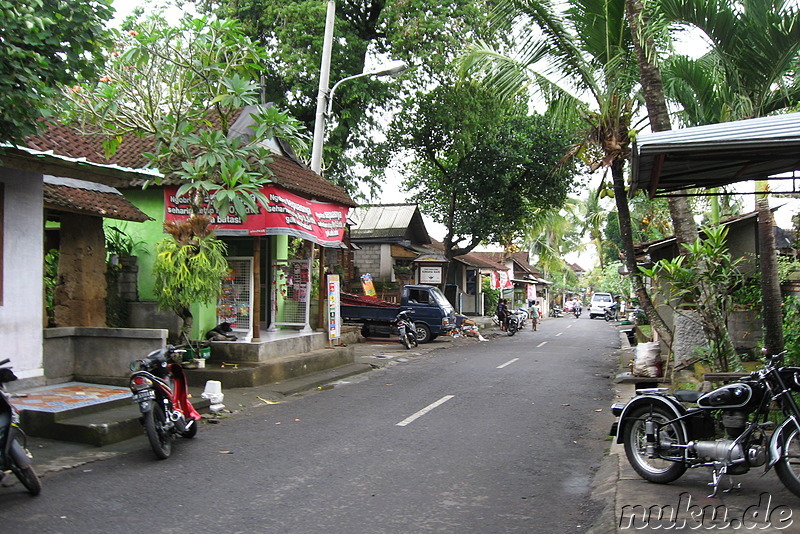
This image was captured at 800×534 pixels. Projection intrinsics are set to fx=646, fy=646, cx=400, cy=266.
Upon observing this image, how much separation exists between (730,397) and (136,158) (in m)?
11.7

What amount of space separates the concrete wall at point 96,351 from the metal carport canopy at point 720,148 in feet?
22.9

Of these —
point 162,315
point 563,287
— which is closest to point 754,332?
point 162,315

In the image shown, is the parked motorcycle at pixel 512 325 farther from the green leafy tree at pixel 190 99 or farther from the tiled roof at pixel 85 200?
the tiled roof at pixel 85 200

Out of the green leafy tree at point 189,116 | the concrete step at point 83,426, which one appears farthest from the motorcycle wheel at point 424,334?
the concrete step at point 83,426

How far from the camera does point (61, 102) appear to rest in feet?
22.4

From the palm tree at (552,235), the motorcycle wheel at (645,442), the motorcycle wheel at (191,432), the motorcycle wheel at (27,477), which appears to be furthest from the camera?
the palm tree at (552,235)

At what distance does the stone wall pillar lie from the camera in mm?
10000

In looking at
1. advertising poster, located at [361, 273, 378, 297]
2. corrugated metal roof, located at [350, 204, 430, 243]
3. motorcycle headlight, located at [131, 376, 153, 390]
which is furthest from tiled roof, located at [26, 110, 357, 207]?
corrugated metal roof, located at [350, 204, 430, 243]

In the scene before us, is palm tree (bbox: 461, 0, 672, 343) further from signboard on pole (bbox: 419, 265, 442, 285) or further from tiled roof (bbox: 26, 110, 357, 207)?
signboard on pole (bbox: 419, 265, 442, 285)

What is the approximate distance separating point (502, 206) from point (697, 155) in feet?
74.8

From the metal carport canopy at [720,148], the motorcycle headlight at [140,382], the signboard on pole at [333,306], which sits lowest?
the motorcycle headlight at [140,382]

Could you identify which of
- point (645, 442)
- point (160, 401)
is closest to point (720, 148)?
point (645, 442)

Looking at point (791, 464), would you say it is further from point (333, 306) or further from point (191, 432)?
point (333, 306)

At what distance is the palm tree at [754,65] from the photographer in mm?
8000
